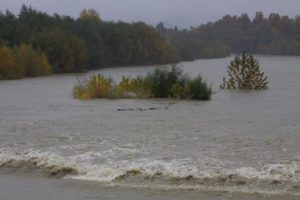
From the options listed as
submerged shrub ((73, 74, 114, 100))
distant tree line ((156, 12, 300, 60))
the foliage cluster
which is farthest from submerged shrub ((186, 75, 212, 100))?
distant tree line ((156, 12, 300, 60))

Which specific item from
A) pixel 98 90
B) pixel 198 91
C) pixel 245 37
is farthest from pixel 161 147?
pixel 245 37

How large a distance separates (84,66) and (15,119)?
→ 63.8 m

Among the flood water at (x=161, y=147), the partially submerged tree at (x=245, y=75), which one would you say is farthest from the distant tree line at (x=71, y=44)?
the flood water at (x=161, y=147)

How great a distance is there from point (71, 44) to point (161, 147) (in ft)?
231

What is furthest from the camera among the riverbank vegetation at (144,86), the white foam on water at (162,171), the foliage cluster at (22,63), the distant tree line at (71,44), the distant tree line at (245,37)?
the distant tree line at (245,37)

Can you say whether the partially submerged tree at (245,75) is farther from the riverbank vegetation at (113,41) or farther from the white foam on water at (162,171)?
the white foam on water at (162,171)

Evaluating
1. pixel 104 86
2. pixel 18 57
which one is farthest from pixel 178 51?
pixel 104 86

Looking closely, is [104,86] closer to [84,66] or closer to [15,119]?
[15,119]

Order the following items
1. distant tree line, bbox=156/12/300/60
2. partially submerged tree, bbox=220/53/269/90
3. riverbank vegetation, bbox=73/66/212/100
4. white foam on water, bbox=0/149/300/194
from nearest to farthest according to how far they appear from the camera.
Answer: white foam on water, bbox=0/149/300/194 → riverbank vegetation, bbox=73/66/212/100 → partially submerged tree, bbox=220/53/269/90 → distant tree line, bbox=156/12/300/60

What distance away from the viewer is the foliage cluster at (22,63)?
67125mm

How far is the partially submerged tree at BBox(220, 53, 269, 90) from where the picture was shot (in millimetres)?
43375

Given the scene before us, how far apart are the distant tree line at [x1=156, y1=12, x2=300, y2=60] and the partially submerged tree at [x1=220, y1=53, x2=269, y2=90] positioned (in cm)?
9276

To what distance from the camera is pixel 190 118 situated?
22.9m

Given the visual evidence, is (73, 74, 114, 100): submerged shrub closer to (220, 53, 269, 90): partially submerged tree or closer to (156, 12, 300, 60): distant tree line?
(220, 53, 269, 90): partially submerged tree
